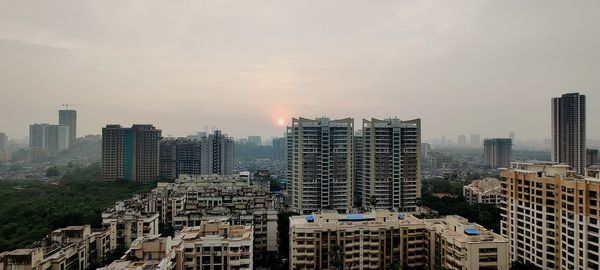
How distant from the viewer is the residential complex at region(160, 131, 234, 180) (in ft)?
113

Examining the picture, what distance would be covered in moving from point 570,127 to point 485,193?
38.4 feet

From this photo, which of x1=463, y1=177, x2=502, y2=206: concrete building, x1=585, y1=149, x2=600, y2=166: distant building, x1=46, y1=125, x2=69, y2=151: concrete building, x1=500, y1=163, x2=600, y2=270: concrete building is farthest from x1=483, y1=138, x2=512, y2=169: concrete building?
x1=46, y1=125, x2=69, y2=151: concrete building

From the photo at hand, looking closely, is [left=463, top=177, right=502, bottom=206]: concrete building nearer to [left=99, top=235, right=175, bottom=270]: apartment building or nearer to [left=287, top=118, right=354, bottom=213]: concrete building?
[left=287, top=118, right=354, bottom=213]: concrete building

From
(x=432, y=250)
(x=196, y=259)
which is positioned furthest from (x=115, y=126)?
(x=432, y=250)

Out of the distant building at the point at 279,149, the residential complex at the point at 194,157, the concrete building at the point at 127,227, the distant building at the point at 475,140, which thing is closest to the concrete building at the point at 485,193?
the concrete building at the point at 127,227

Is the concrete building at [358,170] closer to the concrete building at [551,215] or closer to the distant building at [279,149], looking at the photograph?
the concrete building at [551,215]

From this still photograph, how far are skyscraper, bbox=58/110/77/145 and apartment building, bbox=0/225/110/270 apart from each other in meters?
29.8

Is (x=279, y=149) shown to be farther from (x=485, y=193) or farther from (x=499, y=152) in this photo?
(x=485, y=193)

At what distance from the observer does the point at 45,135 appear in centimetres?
4375

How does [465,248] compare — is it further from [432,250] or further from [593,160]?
[593,160]

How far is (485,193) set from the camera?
950 inches

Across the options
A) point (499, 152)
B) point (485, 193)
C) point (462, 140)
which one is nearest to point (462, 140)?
point (462, 140)

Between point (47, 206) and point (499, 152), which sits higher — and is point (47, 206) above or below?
below

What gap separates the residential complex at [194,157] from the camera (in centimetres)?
3450
